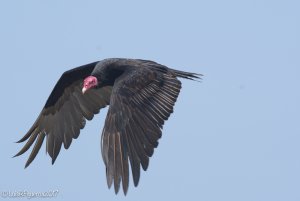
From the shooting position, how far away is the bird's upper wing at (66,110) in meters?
22.0

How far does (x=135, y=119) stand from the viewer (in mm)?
17984

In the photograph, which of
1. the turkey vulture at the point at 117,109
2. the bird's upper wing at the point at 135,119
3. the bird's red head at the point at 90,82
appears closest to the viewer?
the bird's upper wing at the point at 135,119

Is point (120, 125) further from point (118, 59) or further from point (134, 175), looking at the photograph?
point (118, 59)

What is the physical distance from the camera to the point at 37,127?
22.1 metres

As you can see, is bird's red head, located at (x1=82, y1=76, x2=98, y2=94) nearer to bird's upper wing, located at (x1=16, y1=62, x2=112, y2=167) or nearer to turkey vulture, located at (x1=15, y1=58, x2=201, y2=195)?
turkey vulture, located at (x1=15, y1=58, x2=201, y2=195)

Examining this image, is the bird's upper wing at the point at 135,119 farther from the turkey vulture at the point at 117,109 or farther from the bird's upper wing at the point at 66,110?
the bird's upper wing at the point at 66,110

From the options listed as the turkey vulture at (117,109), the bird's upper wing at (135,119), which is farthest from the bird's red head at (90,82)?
the bird's upper wing at (135,119)

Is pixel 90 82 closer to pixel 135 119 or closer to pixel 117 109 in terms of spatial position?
pixel 117 109

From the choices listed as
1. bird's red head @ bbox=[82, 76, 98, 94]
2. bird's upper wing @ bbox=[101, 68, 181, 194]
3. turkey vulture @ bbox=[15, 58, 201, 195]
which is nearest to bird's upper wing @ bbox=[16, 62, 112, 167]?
turkey vulture @ bbox=[15, 58, 201, 195]

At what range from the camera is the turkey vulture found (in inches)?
679

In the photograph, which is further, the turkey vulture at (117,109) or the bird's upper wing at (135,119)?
the turkey vulture at (117,109)

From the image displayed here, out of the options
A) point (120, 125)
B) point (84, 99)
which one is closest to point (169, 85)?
point (120, 125)

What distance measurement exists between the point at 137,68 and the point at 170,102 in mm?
1268

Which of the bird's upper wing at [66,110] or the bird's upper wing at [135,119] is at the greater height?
the bird's upper wing at [135,119]
